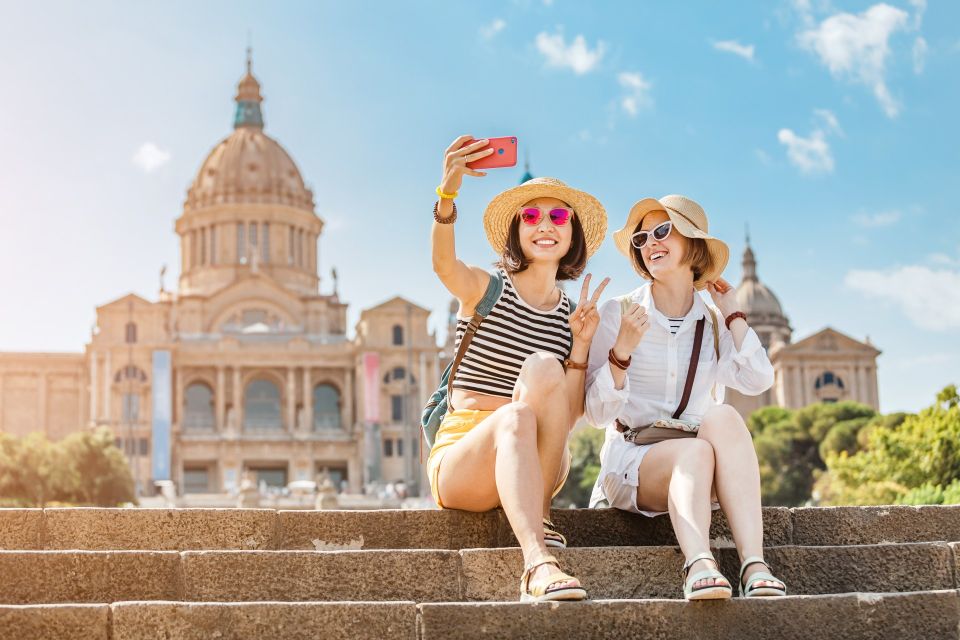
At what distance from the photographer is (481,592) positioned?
612 centimetres

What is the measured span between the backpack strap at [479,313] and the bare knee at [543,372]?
2.09 ft

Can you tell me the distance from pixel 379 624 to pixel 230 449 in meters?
65.7

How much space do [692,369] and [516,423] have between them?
1232 millimetres

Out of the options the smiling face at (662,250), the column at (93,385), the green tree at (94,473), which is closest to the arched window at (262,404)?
the column at (93,385)

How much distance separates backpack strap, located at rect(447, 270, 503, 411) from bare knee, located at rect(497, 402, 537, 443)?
2.72 feet

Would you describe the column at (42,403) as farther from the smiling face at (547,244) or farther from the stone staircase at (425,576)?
the smiling face at (547,244)

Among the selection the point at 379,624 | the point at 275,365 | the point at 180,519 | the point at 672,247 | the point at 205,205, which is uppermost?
the point at 205,205

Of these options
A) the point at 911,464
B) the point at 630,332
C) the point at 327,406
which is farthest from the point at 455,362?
the point at 327,406

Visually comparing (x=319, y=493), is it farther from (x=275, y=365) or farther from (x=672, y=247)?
(x=672, y=247)

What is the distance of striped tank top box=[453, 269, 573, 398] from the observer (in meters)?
6.88

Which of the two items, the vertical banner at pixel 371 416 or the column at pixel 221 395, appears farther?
the column at pixel 221 395

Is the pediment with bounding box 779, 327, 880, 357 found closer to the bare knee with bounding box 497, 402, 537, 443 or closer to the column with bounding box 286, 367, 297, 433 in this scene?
the column with bounding box 286, 367, 297, 433

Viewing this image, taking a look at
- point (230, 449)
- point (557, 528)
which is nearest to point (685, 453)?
point (557, 528)

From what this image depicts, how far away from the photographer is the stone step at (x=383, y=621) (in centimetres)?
532
